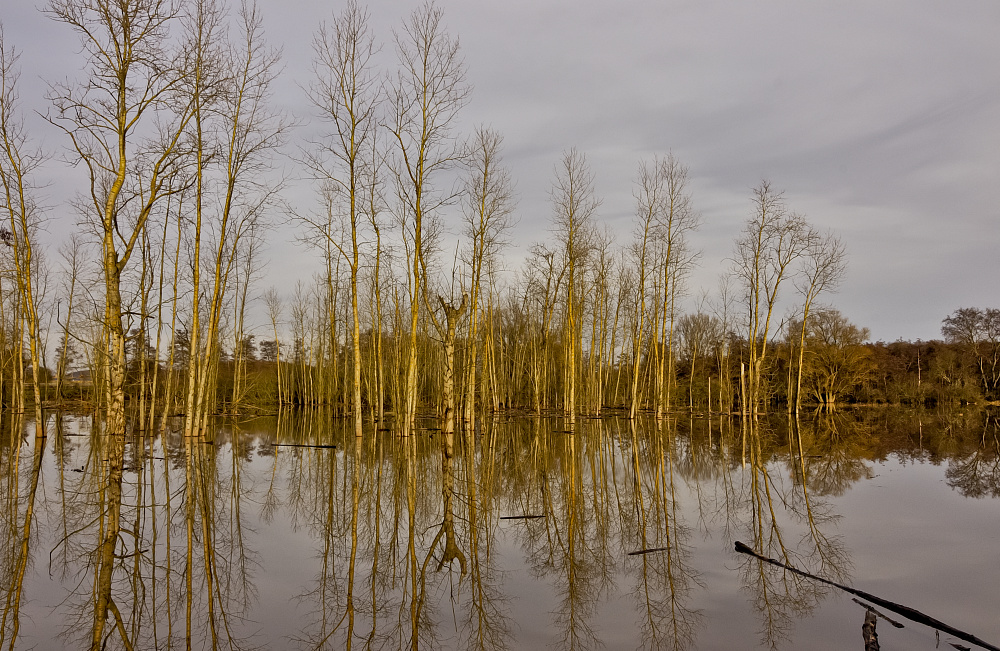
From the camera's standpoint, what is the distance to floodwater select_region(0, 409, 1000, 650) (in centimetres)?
410

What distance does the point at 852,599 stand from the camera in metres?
4.77

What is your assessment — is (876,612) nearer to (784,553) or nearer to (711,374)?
(784,553)

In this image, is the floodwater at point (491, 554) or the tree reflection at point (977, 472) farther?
the tree reflection at point (977, 472)

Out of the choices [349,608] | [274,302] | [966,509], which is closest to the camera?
[349,608]

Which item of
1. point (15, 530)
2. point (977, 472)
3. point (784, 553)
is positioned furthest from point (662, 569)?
point (977, 472)

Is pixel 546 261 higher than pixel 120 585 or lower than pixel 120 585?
higher

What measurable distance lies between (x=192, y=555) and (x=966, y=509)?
995 centimetres

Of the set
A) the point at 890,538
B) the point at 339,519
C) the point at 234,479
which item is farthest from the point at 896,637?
the point at 234,479

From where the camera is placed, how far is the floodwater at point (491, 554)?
13.5 ft

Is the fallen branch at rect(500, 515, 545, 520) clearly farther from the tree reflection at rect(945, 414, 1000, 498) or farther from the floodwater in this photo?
the tree reflection at rect(945, 414, 1000, 498)

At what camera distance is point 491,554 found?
602 centimetres

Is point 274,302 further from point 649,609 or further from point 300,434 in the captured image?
point 649,609

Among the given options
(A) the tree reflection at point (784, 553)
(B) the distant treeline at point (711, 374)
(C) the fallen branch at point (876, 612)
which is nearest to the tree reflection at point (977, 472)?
(A) the tree reflection at point (784, 553)

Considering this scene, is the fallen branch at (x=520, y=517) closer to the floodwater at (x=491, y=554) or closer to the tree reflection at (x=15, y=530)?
the floodwater at (x=491, y=554)
